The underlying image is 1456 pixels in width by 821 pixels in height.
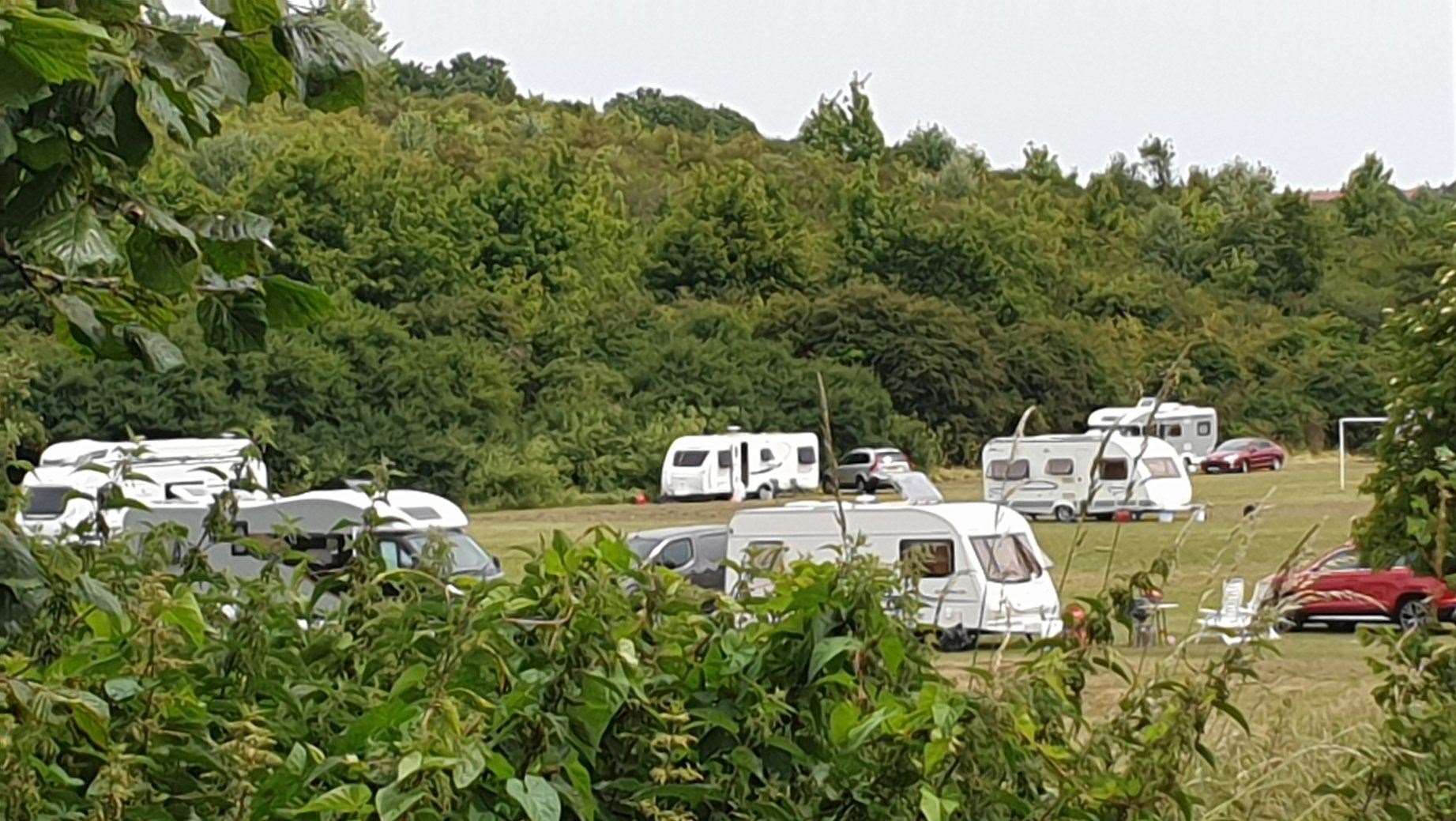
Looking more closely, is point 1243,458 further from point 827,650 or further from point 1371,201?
point 827,650

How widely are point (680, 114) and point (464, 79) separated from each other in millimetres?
9174

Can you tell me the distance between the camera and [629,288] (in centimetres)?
4288

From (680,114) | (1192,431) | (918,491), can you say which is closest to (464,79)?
(680,114)

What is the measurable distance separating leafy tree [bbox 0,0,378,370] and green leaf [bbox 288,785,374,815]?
29 cm

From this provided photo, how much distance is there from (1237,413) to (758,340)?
1042cm

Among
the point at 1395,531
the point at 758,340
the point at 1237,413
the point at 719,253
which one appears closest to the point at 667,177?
the point at 719,253

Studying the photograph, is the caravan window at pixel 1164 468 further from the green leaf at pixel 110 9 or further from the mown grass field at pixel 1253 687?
the green leaf at pixel 110 9

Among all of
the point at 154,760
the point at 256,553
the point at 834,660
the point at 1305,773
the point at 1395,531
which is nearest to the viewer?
the point at 154,760

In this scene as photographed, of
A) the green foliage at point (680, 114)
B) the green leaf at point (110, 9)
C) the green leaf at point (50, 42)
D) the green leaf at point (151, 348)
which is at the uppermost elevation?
the green foliage at point (680, 114)

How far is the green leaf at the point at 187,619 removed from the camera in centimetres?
138

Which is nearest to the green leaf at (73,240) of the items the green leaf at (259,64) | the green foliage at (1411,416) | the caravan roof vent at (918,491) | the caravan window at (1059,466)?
the green leaf at (259,64)

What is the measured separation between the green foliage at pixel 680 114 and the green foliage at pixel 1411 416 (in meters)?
65.7

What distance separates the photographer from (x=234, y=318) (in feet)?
3.54

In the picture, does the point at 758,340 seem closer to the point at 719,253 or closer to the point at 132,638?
the point at 719,253
